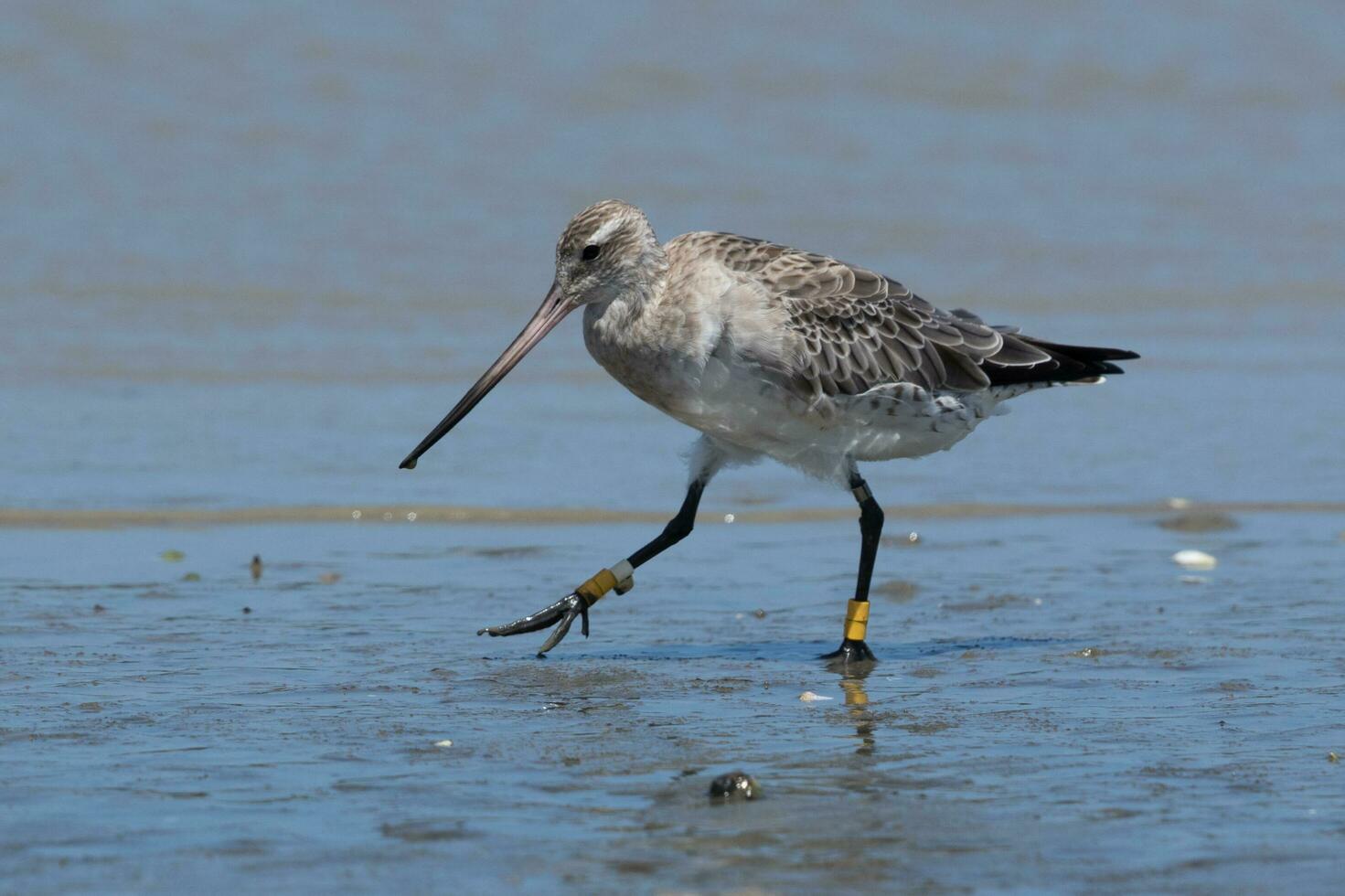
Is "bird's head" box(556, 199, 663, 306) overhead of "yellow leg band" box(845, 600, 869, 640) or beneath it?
overhead

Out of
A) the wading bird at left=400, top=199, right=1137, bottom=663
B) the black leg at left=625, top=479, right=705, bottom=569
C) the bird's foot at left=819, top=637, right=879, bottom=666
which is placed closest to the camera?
the bird's foot at left=819, top=637, right=879, bottom=666

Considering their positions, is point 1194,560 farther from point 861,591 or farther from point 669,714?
point 669,714

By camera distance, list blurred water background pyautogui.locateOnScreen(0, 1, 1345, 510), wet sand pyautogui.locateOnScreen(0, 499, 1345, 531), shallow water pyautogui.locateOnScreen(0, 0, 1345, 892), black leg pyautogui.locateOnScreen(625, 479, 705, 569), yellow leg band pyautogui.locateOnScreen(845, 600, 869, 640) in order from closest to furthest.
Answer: shallow water pyautogui.locateOnScreen(0, 0, 1345, 892), yellow leg band pyautogui.locateOnScreen(845, 600, 869, 640), black leg pyautogui.locateOnScreen(625, 479, 705, 569), wet sand pyautogui.locateOnScreen(0, 499, 1345, 531), blurred water background pyautogui.locateOnScreen(0, 1, 1345, 510)

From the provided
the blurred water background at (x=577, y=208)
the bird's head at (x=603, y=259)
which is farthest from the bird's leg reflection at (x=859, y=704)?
the blurred water background at (x=577, y=208)

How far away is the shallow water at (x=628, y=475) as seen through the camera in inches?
180

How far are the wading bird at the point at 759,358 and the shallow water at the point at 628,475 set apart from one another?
564 mm

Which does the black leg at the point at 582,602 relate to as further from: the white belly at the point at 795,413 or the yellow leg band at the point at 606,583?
the white belly at the point at 795,413

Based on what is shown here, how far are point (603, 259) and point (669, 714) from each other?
6.21ft

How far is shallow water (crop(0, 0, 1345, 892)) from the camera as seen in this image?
4.58 metres

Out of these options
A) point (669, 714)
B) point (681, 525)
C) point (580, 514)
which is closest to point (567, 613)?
point (681, 525)

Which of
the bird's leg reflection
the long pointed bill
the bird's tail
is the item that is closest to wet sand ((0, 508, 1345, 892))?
the bird's leg reflection

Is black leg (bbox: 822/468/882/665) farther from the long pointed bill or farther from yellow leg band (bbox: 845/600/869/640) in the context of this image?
the long pointed bill

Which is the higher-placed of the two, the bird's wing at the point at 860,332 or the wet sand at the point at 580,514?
the bird's wing at the point at 860,332

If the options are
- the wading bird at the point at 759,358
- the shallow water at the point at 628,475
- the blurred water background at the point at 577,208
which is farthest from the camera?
the blurred water background at the point at 577,208
